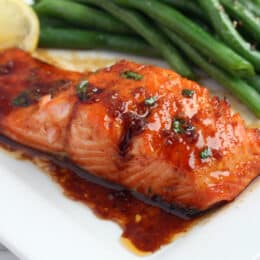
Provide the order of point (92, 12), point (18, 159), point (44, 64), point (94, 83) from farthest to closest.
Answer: point (92, 12) → point (44, 64) → point (18, 159) → point (94, 83)

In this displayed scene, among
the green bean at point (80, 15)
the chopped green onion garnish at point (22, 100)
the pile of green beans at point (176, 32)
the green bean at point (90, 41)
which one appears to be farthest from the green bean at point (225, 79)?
the chopped green onion garnish at point (22, 100)

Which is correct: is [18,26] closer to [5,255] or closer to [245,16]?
[245,16]

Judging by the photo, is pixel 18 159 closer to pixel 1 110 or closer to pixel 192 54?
pixel 1 110

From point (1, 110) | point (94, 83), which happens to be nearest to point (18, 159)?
point (1, 110)

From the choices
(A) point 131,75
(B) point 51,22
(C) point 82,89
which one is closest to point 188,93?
(A) point 131,75

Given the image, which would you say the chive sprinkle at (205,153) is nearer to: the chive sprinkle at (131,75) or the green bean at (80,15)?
the chive sprinkle at (131,75)

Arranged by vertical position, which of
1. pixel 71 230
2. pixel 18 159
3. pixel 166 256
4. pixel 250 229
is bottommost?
pixel 18 159
